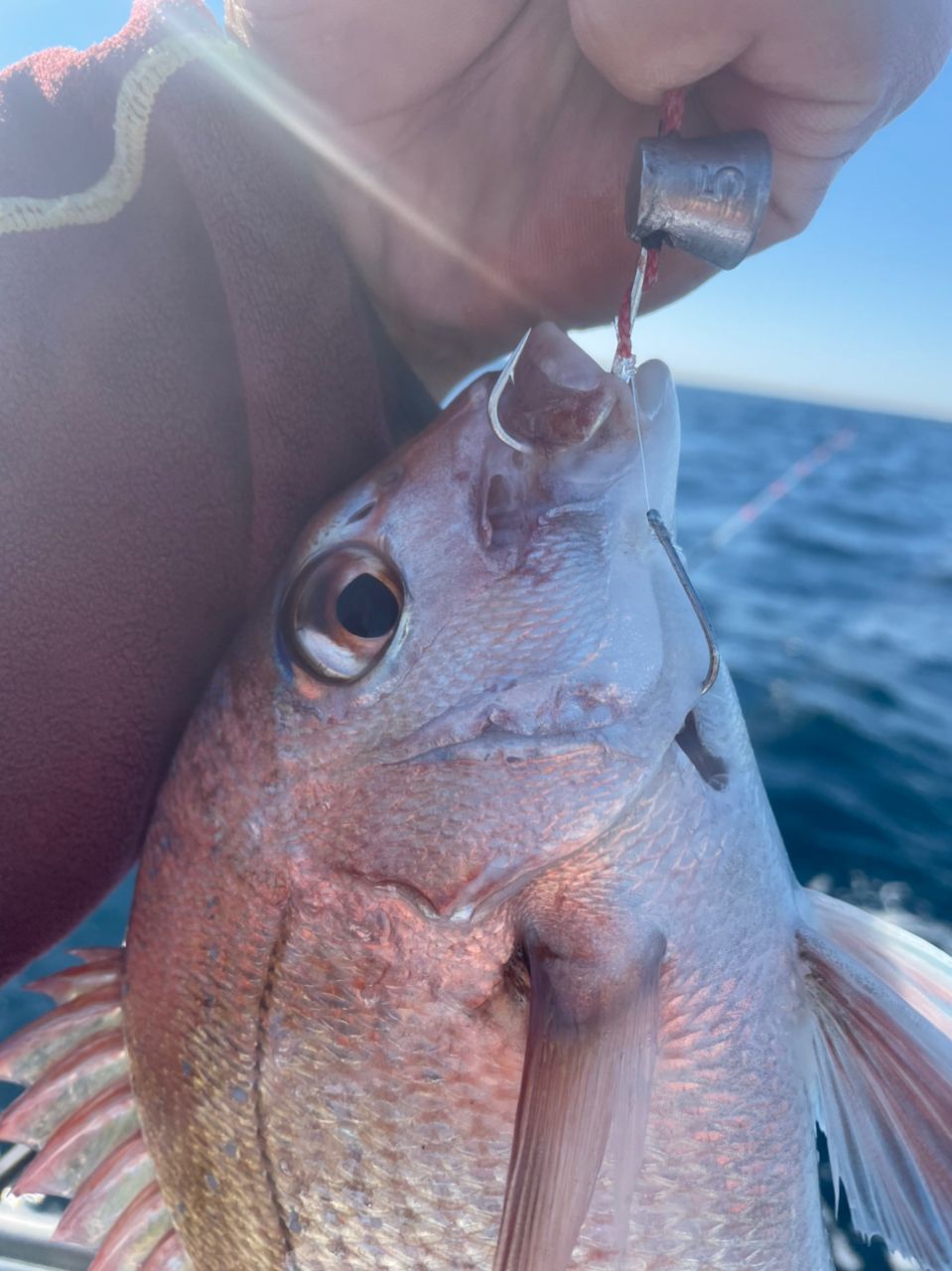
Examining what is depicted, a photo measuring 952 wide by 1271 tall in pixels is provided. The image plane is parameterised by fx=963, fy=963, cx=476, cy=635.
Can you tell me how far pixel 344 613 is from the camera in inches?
55.9

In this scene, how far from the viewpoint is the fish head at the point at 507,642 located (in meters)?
1.29

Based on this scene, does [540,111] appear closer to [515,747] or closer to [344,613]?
[344,613]

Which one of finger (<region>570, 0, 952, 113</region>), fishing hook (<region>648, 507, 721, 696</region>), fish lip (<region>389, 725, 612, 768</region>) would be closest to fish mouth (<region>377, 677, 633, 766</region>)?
fish lip (<region>389, 725, 612, 768</region>)

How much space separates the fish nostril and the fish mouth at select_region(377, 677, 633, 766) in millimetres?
334

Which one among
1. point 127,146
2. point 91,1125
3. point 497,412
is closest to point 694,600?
point 497,412

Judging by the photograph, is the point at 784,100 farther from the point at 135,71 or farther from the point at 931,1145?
the point at 931,1145

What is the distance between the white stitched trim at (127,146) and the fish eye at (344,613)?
0.65 m

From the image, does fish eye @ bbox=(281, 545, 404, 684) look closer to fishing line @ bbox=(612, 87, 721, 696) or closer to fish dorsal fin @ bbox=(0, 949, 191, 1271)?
fishing line @ bbox=(612, 87, 721, 696)

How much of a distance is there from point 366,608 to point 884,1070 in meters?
1.05

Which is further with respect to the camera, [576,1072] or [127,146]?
[127,146]

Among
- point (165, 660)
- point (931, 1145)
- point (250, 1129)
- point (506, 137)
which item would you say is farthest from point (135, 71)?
point (931, 1145)

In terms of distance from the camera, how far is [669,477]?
1.39 meters

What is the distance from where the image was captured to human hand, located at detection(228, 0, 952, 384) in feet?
4.07

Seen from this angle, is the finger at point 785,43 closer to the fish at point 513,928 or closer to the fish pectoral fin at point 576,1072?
the fish at point 513,928
